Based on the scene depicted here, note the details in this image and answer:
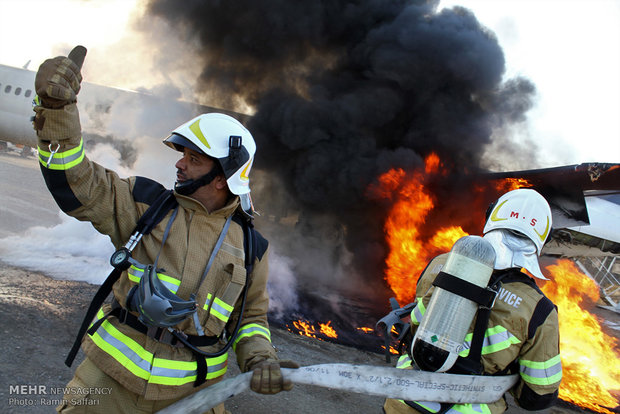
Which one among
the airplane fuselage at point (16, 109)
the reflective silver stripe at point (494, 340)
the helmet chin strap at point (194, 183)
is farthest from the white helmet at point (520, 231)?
the airplane fuselage at point (16, 109)

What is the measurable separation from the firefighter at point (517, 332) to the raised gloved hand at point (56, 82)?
1821mm

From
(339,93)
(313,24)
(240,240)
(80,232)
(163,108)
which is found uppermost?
(313,24)

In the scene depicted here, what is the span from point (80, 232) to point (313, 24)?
9.28m

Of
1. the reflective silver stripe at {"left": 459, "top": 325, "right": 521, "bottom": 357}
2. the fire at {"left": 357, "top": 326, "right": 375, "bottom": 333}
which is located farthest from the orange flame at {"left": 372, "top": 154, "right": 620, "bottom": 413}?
the reflective silver stripe at {"left": 459, "top": 325, "right": 521, "bottom": 357}

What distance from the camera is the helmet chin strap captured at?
6.26ft

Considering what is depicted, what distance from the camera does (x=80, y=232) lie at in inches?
280

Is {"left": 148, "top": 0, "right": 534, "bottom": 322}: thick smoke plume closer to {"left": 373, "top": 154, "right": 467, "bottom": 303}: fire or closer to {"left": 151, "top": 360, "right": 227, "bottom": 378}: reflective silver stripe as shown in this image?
{"left": 373, "top": 154, "right": 467, "bottom": 303}: fire

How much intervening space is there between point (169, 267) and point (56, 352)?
274cm

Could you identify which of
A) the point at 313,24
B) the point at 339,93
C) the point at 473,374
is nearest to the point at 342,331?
the point at 473,374

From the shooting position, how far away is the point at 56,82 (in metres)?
1.52

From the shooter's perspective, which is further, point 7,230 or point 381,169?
point 381,169

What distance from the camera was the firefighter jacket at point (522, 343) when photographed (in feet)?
6.18

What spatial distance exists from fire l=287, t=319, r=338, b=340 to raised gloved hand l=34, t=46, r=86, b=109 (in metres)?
4.62

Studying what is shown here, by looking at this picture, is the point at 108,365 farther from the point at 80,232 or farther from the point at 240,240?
the point at 80,232
